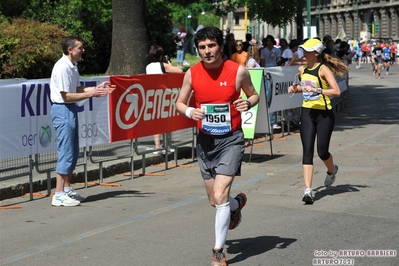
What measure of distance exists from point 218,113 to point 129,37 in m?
10.7

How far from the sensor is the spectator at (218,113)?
6.86 metres

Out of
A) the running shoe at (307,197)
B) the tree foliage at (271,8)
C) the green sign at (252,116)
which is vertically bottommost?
the running shoe at (307,197)

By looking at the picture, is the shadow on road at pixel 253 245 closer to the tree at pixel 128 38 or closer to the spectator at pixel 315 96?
the spectator at pixel 315 96

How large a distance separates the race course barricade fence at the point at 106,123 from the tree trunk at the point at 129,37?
Answer: 3.28 m

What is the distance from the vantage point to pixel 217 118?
6934mm

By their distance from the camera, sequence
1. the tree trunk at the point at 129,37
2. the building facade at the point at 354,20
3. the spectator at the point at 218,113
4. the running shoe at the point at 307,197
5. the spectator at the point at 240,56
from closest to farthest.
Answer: the spectator at the point at 218,113 → the running shoe at the point at 307,197 → the tree trunk at the point at 129,37 → the spectator at the point at 240,56 → the building facade at the point at 354,20

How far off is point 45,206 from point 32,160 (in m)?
0.75

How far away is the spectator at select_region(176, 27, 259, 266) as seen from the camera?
22.5 feet

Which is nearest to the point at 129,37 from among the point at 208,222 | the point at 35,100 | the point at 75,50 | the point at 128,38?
the point at 128,38

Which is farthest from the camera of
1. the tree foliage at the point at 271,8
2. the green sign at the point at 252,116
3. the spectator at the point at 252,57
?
the tree foliage at the point at 271,8

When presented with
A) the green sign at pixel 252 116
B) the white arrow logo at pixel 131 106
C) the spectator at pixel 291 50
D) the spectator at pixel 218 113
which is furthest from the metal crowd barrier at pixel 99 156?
the spectator at pixel 291 50

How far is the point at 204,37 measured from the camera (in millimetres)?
6863

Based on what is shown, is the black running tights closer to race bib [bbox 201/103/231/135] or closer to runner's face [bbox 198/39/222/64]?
race bib [bbox 201/103/231/135]

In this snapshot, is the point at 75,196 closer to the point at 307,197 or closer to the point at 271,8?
the point at 307,197
